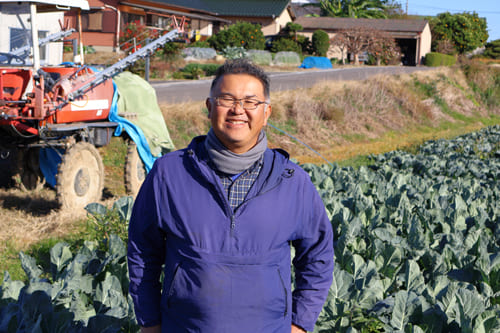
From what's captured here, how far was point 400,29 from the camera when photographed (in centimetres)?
5941

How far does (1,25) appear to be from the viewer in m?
7.71

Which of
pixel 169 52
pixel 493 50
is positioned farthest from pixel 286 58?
pixel 493 50

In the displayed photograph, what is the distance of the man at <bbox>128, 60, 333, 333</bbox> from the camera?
251cm

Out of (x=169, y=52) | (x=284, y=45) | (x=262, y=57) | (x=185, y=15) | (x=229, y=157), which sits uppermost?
(x=185, y=15)

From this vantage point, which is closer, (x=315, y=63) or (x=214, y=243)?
(x=214, y=243)

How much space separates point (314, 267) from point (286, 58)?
41539 millimetres

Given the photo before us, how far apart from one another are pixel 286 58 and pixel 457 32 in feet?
101

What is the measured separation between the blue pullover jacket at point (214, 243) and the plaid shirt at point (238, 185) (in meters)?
0.04

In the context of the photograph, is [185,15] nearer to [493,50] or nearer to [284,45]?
[284,45]

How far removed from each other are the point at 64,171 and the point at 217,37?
36.8 metres

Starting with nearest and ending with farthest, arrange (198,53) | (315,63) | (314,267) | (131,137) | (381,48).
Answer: (314,267), (131,137), (198,53), (315,63), (381,48)

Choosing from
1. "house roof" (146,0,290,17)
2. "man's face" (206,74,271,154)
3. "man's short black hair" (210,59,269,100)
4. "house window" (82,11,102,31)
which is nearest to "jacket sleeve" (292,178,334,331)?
"man's face" (206,74,271,154)

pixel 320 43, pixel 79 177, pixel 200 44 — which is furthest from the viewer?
pixel 320 43

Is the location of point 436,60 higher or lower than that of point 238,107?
higher
